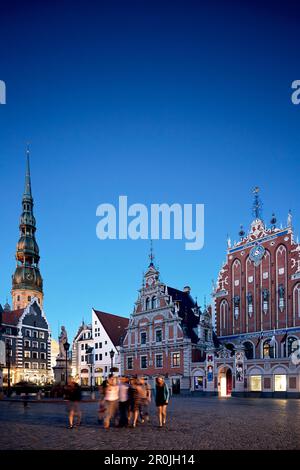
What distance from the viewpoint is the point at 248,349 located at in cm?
4716

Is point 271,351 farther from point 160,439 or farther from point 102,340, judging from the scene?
point 160,439

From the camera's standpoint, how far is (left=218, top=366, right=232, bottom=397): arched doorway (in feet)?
145

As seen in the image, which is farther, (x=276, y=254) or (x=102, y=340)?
(x=102, y=340)

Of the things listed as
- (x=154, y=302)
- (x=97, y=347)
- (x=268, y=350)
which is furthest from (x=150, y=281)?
(x=97, y=347)

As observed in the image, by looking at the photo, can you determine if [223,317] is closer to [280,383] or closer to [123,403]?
[280,383]

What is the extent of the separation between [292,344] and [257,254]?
988cm

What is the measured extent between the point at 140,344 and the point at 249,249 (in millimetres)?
16415

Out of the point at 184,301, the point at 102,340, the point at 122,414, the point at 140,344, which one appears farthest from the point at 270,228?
the point at 122,414

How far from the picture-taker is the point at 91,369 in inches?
2452

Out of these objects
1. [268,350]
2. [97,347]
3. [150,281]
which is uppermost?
[150,281]

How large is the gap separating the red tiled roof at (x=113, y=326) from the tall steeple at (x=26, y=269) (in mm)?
32813

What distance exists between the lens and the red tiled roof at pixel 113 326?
6194 cm

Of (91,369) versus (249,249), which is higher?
(249,249)
